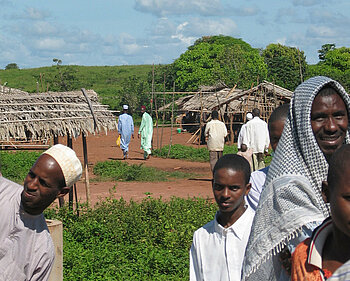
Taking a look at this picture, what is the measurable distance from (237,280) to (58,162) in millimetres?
1237

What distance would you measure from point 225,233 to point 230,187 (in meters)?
0.31

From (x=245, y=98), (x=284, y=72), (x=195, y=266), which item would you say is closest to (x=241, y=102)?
(x=245, y=98)

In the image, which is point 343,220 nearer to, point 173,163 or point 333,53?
point 173,163

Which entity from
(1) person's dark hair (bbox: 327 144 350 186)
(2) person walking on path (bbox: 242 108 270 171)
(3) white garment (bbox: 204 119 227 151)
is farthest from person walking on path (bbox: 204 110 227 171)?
(1) person's dark hair (bbox: 327 144 350 186)

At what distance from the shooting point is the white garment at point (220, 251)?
319 cm

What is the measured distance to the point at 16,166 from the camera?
15.5 meters

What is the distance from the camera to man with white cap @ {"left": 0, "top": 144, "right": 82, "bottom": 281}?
277 centimetres

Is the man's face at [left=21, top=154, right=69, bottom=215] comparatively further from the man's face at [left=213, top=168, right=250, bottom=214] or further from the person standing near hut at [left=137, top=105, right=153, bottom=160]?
the person standing near hut at [left=137, top=105, right=153, bottom=160]

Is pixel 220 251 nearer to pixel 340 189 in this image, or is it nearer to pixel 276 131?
pixel 276 131

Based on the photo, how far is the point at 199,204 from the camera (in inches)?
381

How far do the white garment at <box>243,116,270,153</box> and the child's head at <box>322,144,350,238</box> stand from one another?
947cm

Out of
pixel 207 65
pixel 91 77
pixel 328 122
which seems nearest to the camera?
pixel 328 122

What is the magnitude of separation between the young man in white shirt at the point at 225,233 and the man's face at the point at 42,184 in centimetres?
98

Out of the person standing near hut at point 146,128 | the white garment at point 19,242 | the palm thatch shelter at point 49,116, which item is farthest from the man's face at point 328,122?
the person standing near hut at point 146,128
